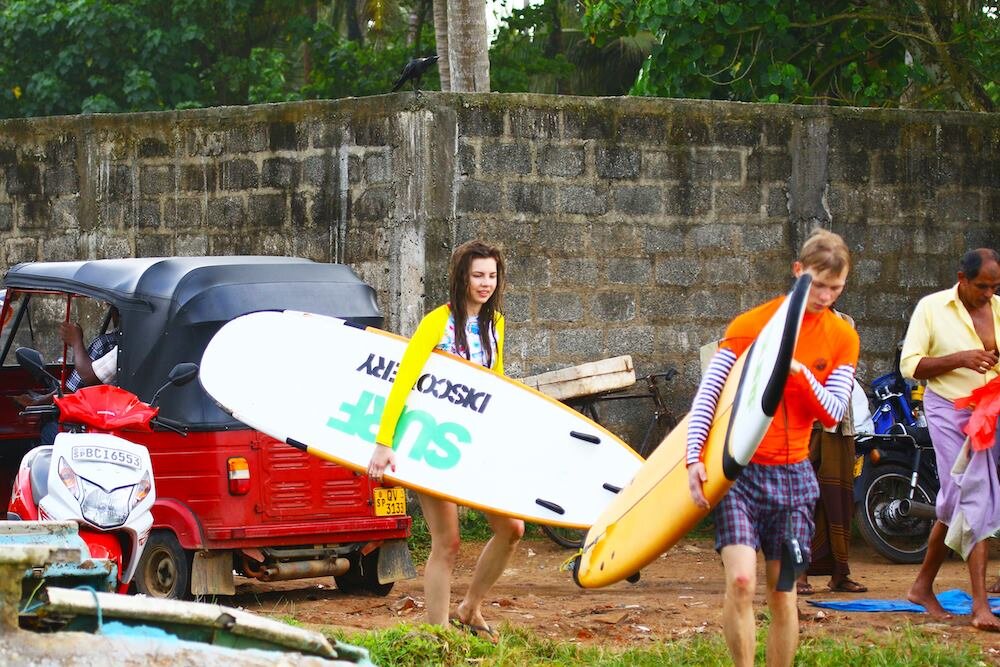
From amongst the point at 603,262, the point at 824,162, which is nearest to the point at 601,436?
the point at 603,262

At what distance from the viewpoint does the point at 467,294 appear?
21.5ft

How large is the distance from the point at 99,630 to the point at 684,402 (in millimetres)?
7268

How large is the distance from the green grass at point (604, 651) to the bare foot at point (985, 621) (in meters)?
0.53

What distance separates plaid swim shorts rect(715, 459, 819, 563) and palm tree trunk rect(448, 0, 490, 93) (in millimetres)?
7914

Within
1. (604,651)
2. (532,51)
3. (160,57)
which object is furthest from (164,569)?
(532,51)

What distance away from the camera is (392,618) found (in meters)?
7.64

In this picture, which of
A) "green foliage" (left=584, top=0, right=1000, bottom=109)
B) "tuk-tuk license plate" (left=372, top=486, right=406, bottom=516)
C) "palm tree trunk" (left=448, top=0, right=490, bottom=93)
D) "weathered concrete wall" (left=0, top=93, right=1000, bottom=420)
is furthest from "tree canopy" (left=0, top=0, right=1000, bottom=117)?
"tuk-tuk license plate" (left=372, top=486, right=406, bottom=516)

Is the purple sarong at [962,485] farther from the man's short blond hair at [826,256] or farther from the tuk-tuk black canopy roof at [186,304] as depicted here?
the tuk-tuk black canopy roof at [186,304]

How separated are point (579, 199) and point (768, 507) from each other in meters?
5.22

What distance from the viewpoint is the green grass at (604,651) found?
5898 millimetres

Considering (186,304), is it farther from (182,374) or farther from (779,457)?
(779,457)

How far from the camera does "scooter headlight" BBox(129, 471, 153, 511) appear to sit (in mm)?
6504

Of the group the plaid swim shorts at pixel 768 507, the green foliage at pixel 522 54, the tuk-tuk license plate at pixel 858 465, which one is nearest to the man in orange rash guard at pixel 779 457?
the plaid swim shorts at pixel 768 507

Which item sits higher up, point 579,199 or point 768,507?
point 579,199
